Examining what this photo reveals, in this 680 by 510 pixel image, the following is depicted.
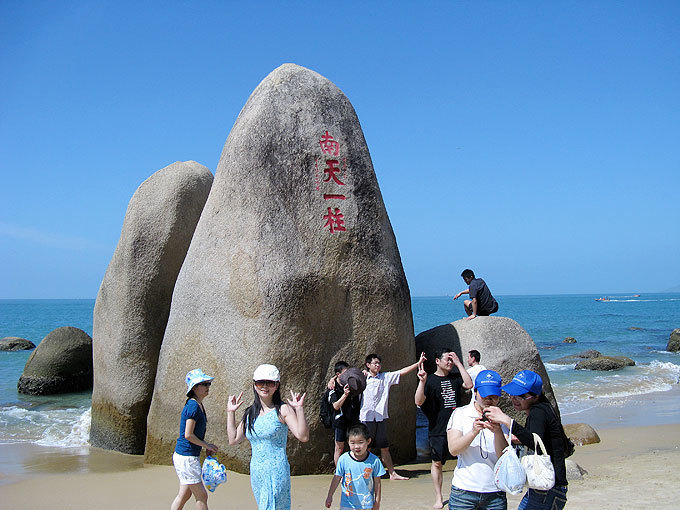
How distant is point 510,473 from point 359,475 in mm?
1071

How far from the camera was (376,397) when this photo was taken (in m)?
6.48

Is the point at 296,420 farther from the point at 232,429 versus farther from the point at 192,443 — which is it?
the point at 192,443

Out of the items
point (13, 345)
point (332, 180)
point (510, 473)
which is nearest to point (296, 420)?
point (510, 473)

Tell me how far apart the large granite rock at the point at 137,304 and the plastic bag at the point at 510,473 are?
20.5 ft

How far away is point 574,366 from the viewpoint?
21125 mm

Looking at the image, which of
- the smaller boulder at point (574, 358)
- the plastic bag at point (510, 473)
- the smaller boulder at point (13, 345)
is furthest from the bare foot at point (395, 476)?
the smaller boulder at point (13, 345)

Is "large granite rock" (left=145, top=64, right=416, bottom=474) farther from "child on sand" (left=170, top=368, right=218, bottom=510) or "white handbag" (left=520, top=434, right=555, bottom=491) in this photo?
"white handbag" (left=520, top=434, right=555, bottom=491)

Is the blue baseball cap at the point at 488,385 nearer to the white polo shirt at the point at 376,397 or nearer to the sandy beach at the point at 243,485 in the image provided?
the sandy beach at the point at 243,485

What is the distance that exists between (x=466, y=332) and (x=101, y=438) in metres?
5.23

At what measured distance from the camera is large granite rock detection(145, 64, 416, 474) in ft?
22.5

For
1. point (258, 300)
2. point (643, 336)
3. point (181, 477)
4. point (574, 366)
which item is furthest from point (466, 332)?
point (643, 336)

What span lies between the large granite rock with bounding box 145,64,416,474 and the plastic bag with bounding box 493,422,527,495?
3.65 m

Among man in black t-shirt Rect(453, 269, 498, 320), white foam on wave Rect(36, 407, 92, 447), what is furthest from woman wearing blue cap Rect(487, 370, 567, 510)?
white foam on wave Rect(36, 407, 92, 447)

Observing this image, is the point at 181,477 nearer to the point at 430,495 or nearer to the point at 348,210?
the point at 430,495
